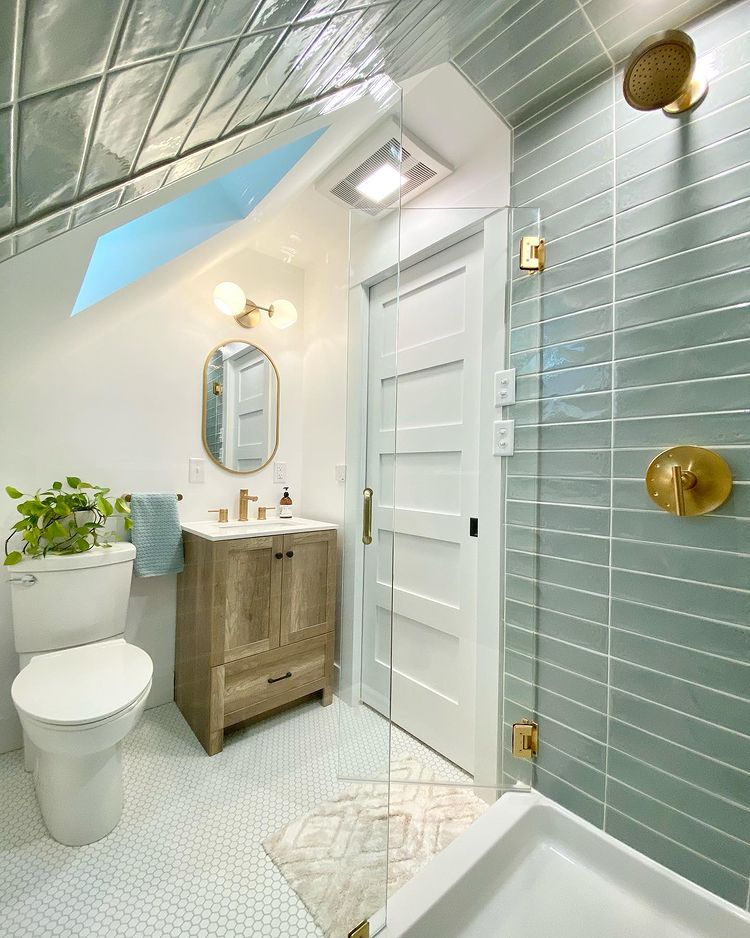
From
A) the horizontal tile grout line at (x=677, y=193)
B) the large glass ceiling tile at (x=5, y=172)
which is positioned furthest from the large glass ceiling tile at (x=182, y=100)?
the horizontal tile grout line at (x=677, y=193)

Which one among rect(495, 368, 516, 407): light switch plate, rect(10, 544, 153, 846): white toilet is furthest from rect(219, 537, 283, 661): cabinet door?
rect(495, 368, 516, 407): light switch plate

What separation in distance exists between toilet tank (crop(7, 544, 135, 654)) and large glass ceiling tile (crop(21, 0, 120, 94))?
Result: 1.65 metres

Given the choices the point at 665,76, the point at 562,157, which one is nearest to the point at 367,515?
the point at 562,157

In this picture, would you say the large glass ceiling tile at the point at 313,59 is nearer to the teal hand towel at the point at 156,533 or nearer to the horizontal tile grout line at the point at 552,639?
the horizontal tile grout line at the point at 552,639

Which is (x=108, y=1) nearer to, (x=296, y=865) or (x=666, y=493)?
(x=666, y=493)

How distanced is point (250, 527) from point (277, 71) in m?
1.73

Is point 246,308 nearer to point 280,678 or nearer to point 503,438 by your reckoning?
point 503,438

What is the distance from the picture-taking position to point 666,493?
105 centimetres

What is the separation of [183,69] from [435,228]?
4.89 feet

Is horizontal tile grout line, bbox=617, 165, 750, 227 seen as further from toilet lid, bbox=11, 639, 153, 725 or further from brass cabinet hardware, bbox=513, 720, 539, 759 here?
toilet lid, bbox=11, 639, 153, 725

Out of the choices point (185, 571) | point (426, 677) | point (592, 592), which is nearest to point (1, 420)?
point (185, 571)

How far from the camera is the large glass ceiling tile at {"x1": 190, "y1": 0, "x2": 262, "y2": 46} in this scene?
317mm

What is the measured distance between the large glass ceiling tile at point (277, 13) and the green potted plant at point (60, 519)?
164cm

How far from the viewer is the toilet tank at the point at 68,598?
4.78 ft
